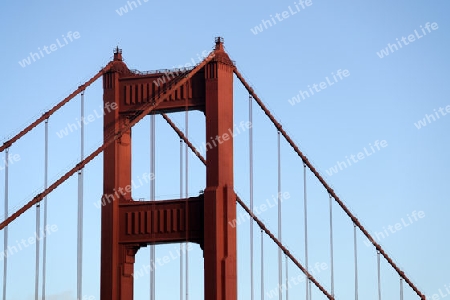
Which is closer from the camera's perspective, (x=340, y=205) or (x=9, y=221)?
(x=9, y=221)

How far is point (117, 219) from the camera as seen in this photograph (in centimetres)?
8575

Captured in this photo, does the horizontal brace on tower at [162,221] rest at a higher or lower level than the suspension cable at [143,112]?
lower

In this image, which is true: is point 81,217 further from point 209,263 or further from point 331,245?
point 331,245

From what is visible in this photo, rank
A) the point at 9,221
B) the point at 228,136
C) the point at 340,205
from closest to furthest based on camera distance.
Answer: the point at 9,221 → the point at 228,136 → the point at 340,205

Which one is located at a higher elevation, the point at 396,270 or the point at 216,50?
the point at 216,50

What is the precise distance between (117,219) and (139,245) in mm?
1542

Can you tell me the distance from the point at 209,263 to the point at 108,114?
8804 mm

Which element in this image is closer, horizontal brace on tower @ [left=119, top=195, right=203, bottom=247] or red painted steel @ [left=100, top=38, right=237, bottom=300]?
red painted steel @ [left=100, top=38, right=237, bottom=300]

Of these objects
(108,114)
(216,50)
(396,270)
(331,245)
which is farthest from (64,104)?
(396,270)

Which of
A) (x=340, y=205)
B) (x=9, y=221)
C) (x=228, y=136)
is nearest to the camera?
(x=9, y=221)

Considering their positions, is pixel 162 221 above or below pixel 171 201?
below

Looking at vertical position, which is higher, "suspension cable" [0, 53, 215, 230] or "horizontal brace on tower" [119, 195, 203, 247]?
"suspension cable" [0, 53, 215, 230]

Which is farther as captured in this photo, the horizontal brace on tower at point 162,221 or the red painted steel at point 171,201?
the horizontal brace on tower at point 162,221

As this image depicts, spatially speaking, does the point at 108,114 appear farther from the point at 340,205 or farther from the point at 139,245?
the point at 340,205
